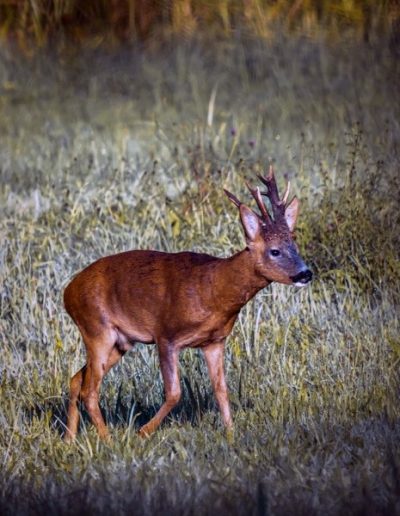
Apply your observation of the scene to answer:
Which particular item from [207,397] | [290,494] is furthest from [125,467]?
[207,397]

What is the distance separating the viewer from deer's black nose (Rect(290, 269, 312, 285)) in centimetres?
669

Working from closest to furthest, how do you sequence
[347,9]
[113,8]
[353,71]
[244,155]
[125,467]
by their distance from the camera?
[125,467], [244,155], [347,9], [353,71], [113,8]

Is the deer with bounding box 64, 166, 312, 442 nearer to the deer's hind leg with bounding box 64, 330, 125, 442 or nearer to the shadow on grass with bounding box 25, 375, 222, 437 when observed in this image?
the deer's hind leg with bounding box 64, 330, 125, 442

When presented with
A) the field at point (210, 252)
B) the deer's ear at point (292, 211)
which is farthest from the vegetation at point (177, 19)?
the deer's ear at point (292, 211)

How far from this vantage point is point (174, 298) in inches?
275

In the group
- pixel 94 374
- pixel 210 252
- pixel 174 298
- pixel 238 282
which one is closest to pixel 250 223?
pixel 238 282

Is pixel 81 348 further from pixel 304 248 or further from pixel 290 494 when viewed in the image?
pixel 290 494

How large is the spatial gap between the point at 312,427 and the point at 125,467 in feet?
3.10

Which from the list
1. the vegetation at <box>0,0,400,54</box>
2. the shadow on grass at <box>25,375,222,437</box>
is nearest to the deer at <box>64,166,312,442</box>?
the shadow on grass at <box>25,375,222,437</box>

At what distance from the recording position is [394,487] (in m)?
5.42

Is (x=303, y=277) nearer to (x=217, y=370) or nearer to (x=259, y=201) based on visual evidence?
(x=259, y=201)

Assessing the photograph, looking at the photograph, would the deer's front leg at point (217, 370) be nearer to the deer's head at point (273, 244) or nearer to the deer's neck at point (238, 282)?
the deer's neck at point (238, 282)

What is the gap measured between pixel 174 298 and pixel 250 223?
0.57m

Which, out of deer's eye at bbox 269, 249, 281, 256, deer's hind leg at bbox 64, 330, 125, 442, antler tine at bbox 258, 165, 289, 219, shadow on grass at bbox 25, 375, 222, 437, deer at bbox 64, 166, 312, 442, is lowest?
shadow on grass at bbox 25, 375, 222, 437
